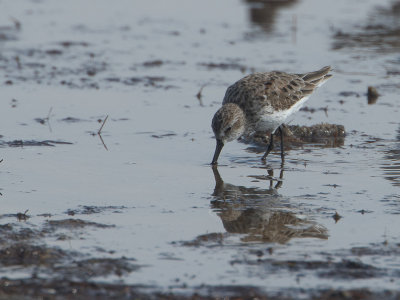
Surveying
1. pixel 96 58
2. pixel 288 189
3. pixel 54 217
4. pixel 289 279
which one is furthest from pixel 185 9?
pixel 289 279

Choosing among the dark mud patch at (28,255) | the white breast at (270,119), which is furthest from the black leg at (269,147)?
the dark mud patch at (28,255)

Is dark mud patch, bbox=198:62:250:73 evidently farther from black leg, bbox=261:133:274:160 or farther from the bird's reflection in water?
the bird's reflection in water

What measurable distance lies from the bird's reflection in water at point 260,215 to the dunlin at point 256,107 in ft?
2.62

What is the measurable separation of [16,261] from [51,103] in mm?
6517

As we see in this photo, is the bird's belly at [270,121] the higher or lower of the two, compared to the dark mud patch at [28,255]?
higher

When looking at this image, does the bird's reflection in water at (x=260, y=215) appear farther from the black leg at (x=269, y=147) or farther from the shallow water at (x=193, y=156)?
the black leg at (x=269, y=147)

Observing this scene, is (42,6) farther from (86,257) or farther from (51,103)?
(86,257)

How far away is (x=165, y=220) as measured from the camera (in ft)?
25.0

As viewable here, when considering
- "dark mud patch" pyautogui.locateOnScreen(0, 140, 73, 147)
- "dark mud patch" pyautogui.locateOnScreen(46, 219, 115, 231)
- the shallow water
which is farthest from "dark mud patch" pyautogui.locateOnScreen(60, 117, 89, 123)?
"dark mud patch" pyautogui.locateOnScreen(46, 219, 115, 231)

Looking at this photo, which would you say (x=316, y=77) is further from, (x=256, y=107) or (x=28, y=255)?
(x=28, y=255)

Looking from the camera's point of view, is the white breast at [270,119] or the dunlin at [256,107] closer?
the dunlin at [256,107]

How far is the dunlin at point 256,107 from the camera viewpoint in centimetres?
970

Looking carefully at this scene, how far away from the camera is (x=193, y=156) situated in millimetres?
10289

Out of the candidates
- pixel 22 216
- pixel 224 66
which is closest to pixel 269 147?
pixel 22 216
